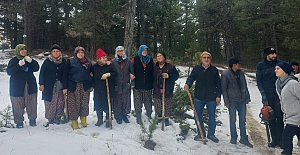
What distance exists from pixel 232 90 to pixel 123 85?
103 inches

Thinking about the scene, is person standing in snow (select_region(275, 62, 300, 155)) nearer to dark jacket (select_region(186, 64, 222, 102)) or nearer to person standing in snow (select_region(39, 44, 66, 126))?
dark jacket (select_region(186, 64, 222, 102))

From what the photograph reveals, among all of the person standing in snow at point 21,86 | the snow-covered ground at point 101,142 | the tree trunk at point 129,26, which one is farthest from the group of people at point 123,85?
the tree trunk at point 129,26

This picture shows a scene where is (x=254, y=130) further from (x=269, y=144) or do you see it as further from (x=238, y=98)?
(x=238, y=98)

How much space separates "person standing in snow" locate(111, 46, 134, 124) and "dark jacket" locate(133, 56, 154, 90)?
5.4 inches

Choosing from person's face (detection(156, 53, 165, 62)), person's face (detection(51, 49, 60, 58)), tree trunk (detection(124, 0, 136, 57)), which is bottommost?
person's face (detection(156, 53, 165, 62))

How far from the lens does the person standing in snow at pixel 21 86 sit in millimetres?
5676

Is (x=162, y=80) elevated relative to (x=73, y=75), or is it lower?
lower

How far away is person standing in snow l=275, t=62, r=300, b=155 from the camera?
4605 millimetres

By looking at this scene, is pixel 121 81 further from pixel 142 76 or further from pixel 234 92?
pixel 234 92

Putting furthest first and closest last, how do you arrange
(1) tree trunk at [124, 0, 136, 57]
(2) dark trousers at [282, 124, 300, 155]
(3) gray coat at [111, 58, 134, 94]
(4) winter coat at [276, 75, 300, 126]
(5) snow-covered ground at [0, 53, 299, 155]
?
(1) tree trunk at [124, 0, 136, 57]
(3) gray coat at [111, 58, 134, 94]
(2) dark trousers at [282, 124, 300, 155]
(4) winter coat at [276, 75, 300, 126]
(5) snow-covered ground at [0, 53, 299, 155]

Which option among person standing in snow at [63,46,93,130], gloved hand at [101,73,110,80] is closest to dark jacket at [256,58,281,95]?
gloved hand at [101,73,110,80]

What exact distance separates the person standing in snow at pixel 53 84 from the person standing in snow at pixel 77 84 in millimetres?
187

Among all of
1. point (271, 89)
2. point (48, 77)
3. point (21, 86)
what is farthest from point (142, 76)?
point (271, 89)

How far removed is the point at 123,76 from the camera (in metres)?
6.34
